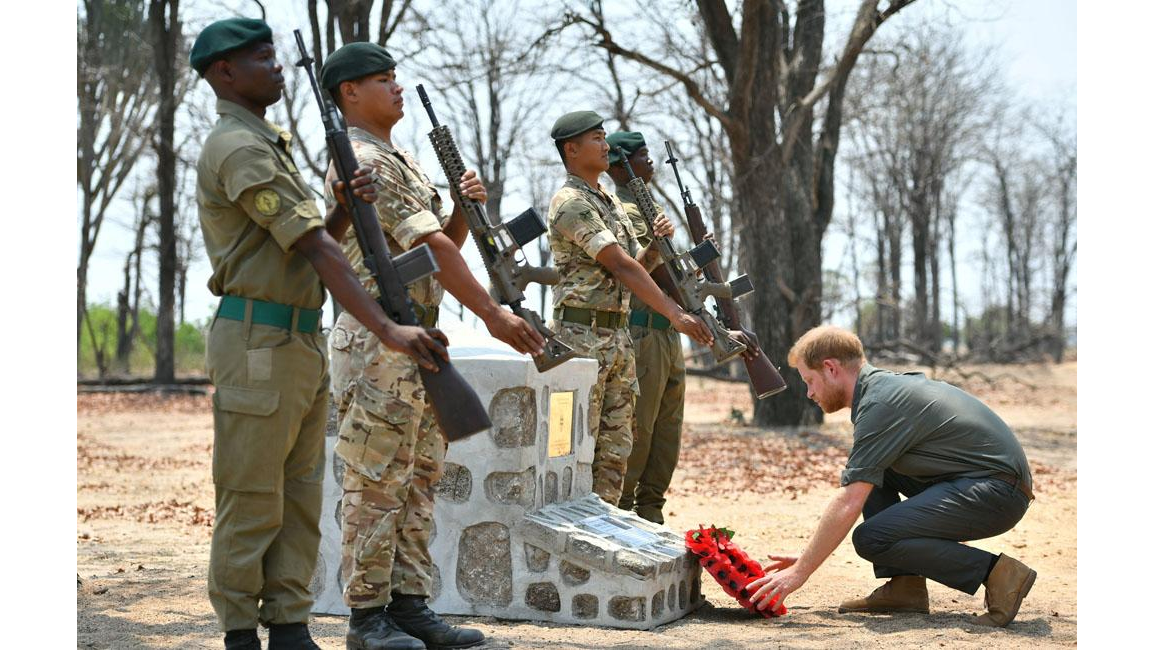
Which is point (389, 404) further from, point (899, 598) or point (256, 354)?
point (899, 598)

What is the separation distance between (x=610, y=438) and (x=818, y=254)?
10.3 m

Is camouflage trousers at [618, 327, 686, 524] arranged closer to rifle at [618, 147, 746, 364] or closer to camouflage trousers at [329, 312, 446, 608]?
rifle at [618, 147, 746, 364]

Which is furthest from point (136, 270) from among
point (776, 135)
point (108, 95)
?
point (776, 135)

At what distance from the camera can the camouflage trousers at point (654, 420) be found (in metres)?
6.57

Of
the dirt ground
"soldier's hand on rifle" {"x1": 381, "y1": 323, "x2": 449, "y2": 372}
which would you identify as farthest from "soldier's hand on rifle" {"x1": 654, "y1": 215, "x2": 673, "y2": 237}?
"soldier's hand on rifle" {"x1": 381, "y1": 323, "x2": 449, "y2": 372}

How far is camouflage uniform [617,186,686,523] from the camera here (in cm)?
657

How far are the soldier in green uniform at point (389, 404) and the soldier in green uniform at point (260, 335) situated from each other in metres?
0.40

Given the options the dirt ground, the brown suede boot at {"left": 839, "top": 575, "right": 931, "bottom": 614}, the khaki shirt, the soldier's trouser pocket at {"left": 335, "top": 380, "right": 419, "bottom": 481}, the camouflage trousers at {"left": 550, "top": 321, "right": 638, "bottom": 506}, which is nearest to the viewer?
the khaki shirt

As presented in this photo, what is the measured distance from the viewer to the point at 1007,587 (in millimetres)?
4844

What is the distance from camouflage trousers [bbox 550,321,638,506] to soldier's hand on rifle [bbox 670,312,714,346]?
0.28 metres

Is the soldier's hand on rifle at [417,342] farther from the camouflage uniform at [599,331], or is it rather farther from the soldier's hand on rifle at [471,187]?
the camouflage uniform at [599,331]

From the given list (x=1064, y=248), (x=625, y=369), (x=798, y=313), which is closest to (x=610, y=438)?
(x=625, y=369)

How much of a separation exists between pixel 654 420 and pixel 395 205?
112 inches
